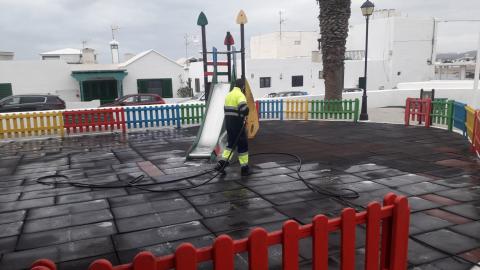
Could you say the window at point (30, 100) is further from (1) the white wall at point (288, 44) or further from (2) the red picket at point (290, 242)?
(1) the white wall at point (288, 44)

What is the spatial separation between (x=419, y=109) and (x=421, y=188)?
8.99 meters

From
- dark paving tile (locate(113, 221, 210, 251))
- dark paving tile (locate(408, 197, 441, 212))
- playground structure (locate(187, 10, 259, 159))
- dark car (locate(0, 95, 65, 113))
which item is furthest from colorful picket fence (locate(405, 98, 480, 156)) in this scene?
dark car (locate(0, 95, 65, 113))

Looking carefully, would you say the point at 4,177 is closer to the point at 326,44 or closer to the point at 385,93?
the point at 326,44

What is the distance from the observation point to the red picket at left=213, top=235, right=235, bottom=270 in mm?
2637

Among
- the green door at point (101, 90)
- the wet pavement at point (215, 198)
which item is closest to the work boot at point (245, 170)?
the wet pavement at point (215, 198)

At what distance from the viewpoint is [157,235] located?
4980 mm

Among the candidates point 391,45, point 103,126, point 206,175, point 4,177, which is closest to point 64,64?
point 103,126

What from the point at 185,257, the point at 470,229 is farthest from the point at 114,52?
the point at 185,257

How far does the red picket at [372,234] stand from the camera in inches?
126

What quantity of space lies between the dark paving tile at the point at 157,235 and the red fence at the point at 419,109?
11.8 meters

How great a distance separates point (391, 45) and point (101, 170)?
36232 mm

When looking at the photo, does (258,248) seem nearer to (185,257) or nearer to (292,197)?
(185,257)

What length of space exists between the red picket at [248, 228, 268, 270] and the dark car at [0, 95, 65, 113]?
57.8ft

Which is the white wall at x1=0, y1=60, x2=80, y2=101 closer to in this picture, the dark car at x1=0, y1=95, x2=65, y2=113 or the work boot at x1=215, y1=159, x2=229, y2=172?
the dark car at x1=0, y1=95, x2=65, y2=113
